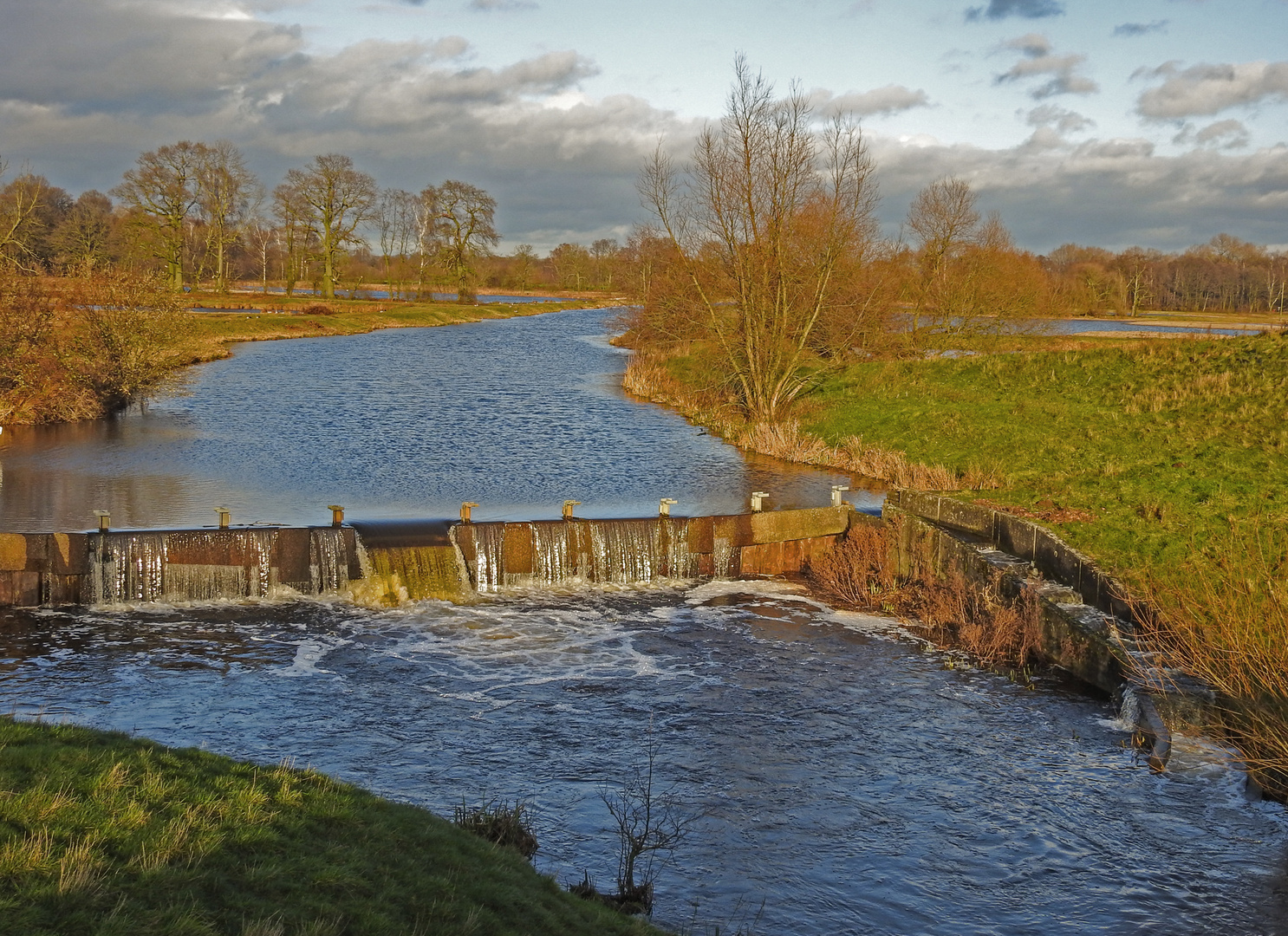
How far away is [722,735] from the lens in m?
11.4

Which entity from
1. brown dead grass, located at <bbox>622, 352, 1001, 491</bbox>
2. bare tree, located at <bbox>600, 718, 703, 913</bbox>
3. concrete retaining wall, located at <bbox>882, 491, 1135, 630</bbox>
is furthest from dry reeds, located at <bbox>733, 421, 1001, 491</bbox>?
bare tree, located at <bbox>600, 718, 703, 913</bbox>

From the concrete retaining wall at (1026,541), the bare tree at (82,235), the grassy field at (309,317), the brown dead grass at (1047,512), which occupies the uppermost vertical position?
the bare tree at (82,235)

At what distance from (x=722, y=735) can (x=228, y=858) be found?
21.1ft

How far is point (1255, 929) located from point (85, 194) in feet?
354

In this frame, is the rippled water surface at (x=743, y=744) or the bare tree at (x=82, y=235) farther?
the bare tree at (x=82, y=235)

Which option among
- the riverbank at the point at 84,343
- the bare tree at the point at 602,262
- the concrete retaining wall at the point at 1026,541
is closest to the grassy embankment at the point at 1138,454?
the concrete retaining wall at the point at 1026,541

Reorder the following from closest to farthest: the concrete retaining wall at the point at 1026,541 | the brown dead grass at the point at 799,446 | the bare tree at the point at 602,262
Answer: the concrete retaining wall at the point at 1026,541 → the brown dead grass at the point at 799,446 → the bare tree at the point at 602,262

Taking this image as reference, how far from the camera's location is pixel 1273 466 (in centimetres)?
1859

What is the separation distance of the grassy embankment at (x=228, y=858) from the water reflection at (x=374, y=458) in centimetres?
1220

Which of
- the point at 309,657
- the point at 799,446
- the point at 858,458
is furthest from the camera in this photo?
the point at 799,446

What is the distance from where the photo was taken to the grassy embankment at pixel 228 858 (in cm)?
516

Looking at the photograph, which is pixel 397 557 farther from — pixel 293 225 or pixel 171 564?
pixel 293 225

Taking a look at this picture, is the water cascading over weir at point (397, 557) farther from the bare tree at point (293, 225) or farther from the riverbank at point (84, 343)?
the bare tree at point (293, 225)

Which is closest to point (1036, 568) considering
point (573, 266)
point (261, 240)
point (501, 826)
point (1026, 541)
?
point (1026, 541)
